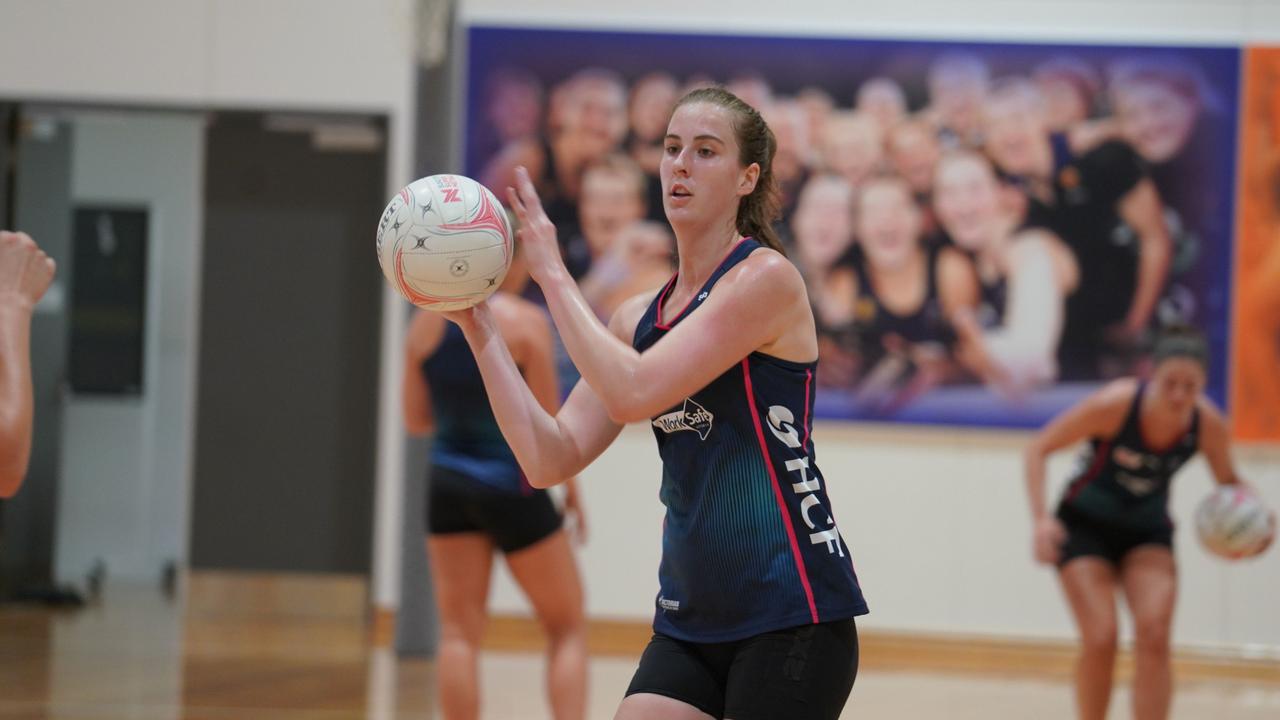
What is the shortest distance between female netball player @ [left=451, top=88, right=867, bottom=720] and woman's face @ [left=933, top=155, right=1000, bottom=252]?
5.26 m

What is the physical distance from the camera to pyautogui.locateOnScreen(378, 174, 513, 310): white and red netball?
2.30m

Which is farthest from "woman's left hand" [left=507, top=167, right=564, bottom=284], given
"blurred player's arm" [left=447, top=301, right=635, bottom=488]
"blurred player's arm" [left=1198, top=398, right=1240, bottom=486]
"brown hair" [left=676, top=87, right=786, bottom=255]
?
"blurred player's arm" [left=1198, top=398, right=1240, bottom=486]

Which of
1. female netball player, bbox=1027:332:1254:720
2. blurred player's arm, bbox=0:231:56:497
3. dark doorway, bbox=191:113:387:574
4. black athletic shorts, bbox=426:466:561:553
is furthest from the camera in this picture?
dark doorway, bbox=191:113:387:574

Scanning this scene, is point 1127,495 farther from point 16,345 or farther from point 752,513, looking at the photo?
point 16,345

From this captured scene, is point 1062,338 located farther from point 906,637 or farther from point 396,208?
point 396,208

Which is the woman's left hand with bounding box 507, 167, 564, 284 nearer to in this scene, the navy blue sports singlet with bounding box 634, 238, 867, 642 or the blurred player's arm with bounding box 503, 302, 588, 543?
the navy blue sports singlet with bounding box 634, 238, 867, 642

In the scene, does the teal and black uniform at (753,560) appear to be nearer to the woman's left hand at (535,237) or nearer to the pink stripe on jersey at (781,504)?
the pink stripe on jersey at (781,504)

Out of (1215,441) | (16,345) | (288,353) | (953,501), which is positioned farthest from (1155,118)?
(16,345)

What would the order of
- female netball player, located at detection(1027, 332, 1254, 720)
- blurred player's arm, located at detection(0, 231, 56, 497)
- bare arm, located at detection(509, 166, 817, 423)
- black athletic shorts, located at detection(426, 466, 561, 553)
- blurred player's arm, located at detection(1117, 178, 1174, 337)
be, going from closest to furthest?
bare arm, located at detection(509, 166, 817, 423) → blurred player's arm, located at detection(0, 231, 56, 497) → black athletic shorts, located at detection(426, 466, 561, 553) → female netball player, located at detection(1027, 332, 1254, 720) → blurred player's arm, located at detection(1117, 178, 1174, 337)

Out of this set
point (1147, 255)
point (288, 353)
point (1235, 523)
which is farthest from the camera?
point (288, 353)

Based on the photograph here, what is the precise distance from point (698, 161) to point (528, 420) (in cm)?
54

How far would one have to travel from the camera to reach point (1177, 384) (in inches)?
186

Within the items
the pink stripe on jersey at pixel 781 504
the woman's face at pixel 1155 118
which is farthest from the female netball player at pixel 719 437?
the woman's face at pixel 1155 118

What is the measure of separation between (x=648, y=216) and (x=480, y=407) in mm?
3450
